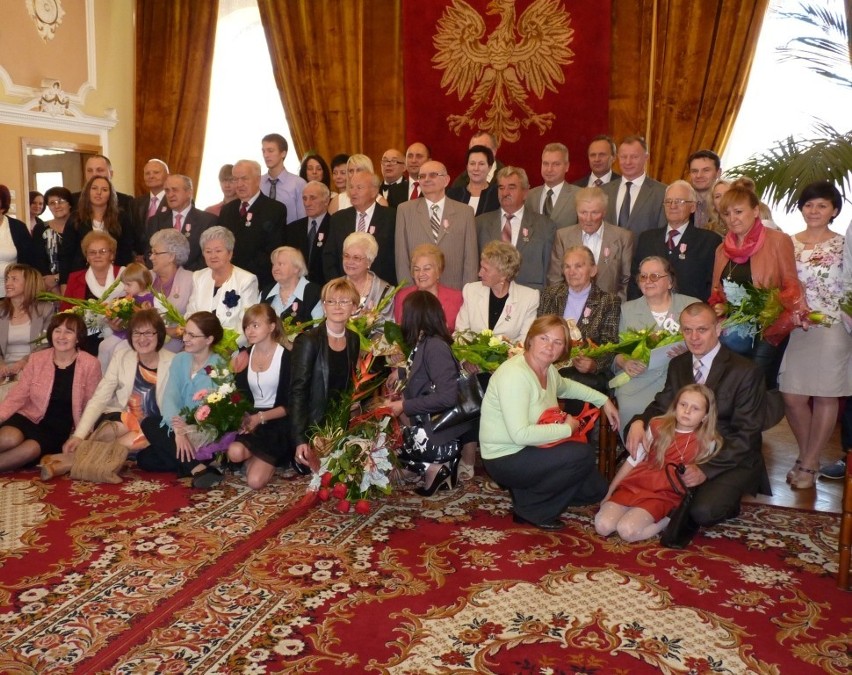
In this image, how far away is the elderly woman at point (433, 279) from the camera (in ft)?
18.3

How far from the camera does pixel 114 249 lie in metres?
6.62

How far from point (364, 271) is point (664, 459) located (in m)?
2.45

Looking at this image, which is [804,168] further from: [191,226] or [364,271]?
[191,226]

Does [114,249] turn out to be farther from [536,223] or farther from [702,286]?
[702,286]

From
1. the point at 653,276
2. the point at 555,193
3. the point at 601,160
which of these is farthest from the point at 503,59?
the point at 653,276

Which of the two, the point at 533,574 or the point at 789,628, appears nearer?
the point at 789,628

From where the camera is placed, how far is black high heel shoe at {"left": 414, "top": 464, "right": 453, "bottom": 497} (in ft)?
16.5

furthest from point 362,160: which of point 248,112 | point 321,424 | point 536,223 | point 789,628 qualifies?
point 789,628

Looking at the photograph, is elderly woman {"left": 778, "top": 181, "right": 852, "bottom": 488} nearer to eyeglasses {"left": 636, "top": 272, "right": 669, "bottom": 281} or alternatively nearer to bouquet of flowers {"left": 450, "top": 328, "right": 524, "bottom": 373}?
eyeglasses {"left": 636, "top": 272, "right": 669, "bottom": 281}

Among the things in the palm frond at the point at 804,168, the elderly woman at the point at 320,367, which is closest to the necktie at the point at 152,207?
the elderly woman at the point at 320,367

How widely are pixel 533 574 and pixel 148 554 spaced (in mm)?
1814

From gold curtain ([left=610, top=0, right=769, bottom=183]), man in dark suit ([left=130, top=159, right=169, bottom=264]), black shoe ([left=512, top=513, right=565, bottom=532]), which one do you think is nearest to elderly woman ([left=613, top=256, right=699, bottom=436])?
black shoe ([left=512, top=513, right=565, bottom=532])

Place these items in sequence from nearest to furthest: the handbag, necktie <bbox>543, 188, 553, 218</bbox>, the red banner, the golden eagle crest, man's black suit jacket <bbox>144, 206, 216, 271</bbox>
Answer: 1. the handbag
2. necktie <bbox>543, 188, 553, 218</bbox>
3. man's black suit jacket <bbox>144, 206, 216, 271</bbox>
4. the red banner
5. the golden eagle crest

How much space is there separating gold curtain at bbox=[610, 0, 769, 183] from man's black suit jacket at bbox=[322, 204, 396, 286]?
3.10 meters
